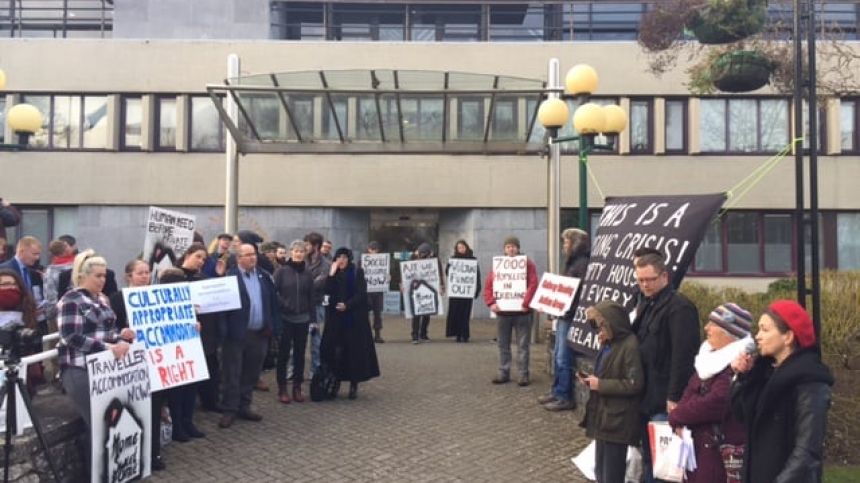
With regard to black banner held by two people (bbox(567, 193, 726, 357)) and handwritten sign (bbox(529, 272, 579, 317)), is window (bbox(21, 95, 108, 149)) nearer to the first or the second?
handwritten sign (bbox(529, 272, 579, 317))

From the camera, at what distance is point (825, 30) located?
889 cm

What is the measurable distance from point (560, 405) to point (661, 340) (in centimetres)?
352

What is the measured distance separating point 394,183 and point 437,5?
22.3ft

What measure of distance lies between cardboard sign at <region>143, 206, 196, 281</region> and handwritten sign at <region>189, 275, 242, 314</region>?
147cm

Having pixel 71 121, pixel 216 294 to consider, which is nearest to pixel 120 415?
pixel 216 294

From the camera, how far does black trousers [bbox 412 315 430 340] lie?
13.8 m

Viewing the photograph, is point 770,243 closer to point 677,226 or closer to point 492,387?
point 492,387

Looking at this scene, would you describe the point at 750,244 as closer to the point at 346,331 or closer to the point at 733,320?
the point at 346,331

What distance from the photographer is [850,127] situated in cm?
1969

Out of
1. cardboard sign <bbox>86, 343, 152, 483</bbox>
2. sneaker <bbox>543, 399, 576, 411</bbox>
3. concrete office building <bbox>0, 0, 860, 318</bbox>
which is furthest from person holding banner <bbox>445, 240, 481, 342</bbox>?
cardboard sign <bbox>86, 343, 152, 483</bbox>

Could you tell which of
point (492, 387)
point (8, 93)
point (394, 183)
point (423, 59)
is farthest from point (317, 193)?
point (492, 387)

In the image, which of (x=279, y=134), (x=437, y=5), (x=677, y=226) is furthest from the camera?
(x=437, y=5)

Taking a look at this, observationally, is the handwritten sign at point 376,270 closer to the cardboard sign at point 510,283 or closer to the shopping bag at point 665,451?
the cardboard sign at point 510,283

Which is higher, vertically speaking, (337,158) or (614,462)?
(337,158)
